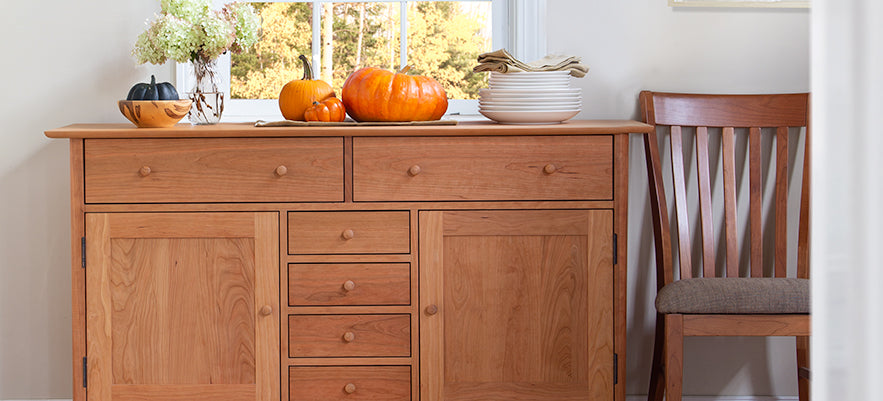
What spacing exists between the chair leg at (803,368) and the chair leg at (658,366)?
1.32 ft

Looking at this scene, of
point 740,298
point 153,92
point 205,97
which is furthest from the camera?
point 205,97

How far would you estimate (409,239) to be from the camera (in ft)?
6.20

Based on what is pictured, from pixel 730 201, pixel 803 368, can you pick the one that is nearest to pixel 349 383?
pixel 730 201

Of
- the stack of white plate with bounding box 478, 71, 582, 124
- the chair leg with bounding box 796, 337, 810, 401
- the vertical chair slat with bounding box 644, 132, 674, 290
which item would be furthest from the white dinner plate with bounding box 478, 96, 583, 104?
the chair leg with bounding box 796, 337, 810, 401

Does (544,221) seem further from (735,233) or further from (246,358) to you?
(246,358)

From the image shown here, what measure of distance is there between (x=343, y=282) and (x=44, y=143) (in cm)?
109

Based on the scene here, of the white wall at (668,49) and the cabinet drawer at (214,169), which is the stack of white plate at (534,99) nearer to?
the white wall at (668,49)

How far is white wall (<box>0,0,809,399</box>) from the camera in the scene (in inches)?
89.0

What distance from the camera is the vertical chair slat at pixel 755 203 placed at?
217cm

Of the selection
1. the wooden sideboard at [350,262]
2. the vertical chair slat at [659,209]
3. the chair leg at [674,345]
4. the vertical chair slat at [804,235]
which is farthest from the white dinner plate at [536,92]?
the vertical chair slat at [804,235]

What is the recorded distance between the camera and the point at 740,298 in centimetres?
184

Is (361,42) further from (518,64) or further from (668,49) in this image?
(668,49)

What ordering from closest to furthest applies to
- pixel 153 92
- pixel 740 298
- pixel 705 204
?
1. pixel 740 298
2. pixel 153 92
3. pixel 705 204

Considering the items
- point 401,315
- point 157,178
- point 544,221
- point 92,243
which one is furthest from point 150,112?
point 544,221
